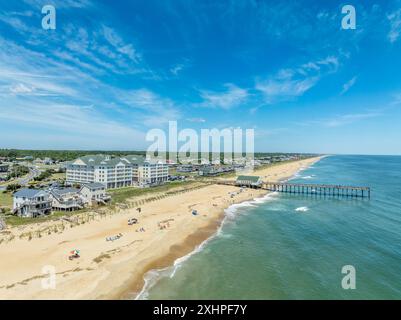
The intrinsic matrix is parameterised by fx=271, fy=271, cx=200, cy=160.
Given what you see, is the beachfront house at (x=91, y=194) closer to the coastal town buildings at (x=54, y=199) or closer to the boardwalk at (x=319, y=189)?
the coastal town buildings at (x=54, y=199)

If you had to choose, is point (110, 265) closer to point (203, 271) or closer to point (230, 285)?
point (203, 271)

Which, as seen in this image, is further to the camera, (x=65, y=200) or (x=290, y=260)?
(x=65, y=200)

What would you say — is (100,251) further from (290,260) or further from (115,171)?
(115,171)

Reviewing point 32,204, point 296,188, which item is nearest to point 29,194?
point 32,204

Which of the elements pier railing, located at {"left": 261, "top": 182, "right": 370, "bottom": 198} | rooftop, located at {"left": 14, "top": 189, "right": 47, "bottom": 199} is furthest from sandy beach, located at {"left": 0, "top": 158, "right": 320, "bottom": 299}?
pier railing, located at {"left": 261, "top": 182, "right": 370, "bottom": 198}

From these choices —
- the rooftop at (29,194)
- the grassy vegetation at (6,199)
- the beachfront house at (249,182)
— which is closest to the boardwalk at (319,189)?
the beachfront house at (249,182)

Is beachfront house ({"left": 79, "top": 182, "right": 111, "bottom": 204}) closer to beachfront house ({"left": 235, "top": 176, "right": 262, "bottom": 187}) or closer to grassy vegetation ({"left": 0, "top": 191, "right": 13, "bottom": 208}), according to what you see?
grassy vegetation ({"left": 0, "top": 191, "right": 13, "bottom": 208})

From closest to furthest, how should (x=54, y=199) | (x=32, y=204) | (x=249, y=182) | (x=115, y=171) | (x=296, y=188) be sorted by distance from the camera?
(x=32, y=204), (x=54, y=199), (x=115, y=171), (x=249, y=182), (x=296, y=188)

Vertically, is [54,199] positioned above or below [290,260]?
above
